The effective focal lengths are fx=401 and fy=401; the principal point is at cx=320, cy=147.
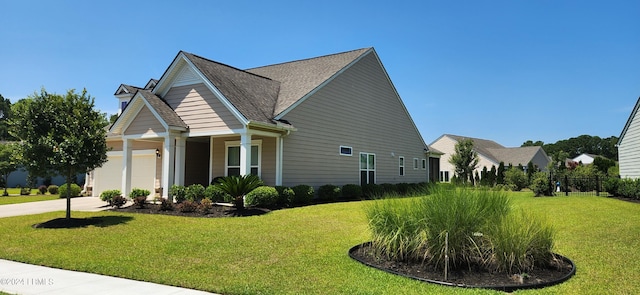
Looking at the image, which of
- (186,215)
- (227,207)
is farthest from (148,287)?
(227,207)

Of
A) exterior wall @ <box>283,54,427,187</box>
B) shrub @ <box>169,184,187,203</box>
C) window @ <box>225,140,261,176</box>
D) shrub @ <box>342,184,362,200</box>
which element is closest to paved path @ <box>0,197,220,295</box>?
shrub @ <box>169,184,187,203</box>

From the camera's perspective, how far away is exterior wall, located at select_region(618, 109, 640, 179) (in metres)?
21.8

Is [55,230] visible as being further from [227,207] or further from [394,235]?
[394,235]

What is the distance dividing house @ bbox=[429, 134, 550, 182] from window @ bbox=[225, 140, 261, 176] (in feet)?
125

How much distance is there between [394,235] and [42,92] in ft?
37.3

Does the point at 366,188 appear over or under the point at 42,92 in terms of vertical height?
under

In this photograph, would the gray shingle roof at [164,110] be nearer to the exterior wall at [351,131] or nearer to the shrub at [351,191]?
the exterior wall at [351,131]

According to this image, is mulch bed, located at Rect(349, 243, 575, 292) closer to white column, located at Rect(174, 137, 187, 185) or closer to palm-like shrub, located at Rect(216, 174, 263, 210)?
palm-like shrub, located at Rect(216, 174, 263, 210)

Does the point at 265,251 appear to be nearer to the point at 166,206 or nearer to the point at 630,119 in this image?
the point at 166,206

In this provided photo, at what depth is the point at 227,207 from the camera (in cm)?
1473

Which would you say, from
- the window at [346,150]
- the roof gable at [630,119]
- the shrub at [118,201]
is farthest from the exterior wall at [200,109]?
the roof gable at [630,119]

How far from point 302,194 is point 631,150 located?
19.6 m

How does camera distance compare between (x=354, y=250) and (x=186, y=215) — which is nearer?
(x=354, y=250)

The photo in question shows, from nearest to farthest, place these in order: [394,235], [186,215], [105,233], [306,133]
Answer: [394,235]
[105,233]
[186,215]
[306,133]
